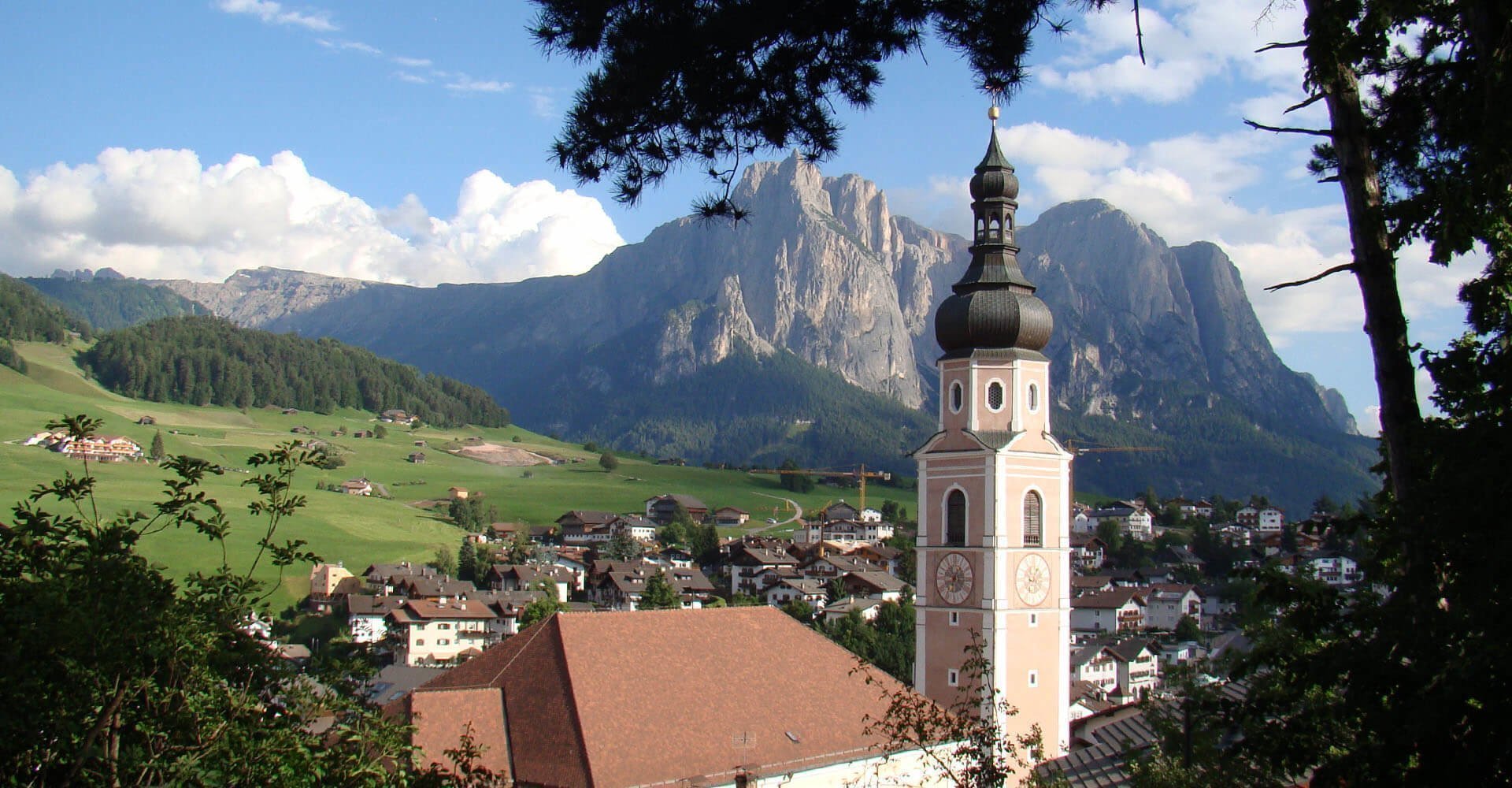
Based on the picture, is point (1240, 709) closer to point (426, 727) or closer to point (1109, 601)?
point (426, 727)

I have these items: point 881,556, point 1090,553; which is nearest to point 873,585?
point 881,556

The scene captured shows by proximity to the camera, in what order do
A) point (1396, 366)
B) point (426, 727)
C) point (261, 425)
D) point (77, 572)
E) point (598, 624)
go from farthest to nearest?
point (261, 425), point (598, 624), point (426, 727), point (1396, 366), point (77, 572)

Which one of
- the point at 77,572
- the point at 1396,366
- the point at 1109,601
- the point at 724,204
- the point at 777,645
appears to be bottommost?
the point at 1109,601

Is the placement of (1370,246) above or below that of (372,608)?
above

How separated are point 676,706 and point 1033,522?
41.8 feet

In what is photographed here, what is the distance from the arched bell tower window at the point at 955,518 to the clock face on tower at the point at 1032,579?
60.0 inches

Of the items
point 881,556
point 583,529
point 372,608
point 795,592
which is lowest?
point 795,592

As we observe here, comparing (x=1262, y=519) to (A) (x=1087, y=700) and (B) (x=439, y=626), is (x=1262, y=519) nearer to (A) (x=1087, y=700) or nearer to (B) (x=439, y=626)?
(A) (x=1087, y=700)

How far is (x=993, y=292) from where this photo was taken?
33531 millimetres

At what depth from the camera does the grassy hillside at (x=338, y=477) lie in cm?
8962

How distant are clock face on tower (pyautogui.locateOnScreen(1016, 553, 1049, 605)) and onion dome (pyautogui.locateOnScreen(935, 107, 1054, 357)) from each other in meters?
5.08

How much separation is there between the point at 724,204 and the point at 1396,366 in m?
5.08

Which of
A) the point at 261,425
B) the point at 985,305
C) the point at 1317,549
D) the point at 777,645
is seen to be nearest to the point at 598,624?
the point at 777,645

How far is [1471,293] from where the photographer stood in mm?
8672
